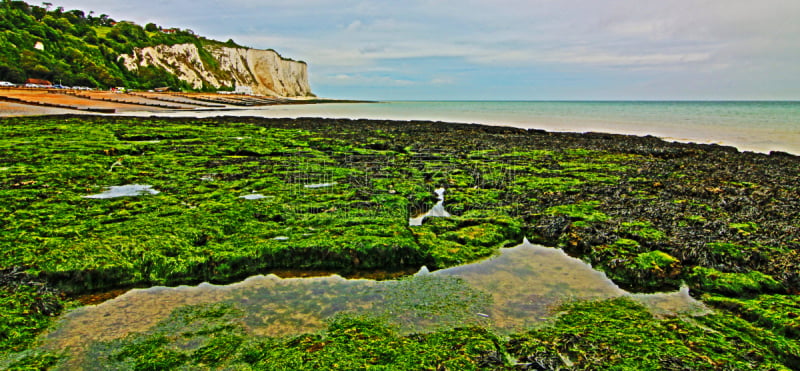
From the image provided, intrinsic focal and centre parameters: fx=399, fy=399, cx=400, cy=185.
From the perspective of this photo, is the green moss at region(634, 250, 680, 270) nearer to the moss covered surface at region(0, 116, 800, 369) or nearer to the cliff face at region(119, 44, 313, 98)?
the moss covered surface at region(0, 116, 800, 369)

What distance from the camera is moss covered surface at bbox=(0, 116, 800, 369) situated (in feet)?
15.8

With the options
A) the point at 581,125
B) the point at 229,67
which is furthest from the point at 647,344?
the point at 229,67

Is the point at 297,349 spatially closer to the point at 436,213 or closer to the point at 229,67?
the point at 436,213

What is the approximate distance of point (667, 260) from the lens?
5352mm

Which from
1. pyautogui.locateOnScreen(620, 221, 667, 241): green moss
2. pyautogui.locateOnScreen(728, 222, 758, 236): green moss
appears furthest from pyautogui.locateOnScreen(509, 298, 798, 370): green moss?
pyautogui.locateOnScreen(728, 222, 758, 236): green moss

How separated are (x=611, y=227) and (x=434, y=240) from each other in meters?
3.06

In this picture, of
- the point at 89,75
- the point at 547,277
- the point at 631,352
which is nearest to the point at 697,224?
the point at 547,277

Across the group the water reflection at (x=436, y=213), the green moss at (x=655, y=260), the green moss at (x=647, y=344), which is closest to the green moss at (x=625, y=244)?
the green moss at (x=655, y=260)

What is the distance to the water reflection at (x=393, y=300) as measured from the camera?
13.0 ft

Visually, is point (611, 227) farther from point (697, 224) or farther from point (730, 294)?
point (730, 294)

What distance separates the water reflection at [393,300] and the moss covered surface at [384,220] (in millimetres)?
274

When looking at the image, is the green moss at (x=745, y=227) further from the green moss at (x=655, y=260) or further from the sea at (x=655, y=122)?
the sea at (x=655, y=122)

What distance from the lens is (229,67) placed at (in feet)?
352

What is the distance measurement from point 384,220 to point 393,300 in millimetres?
→ 2379
